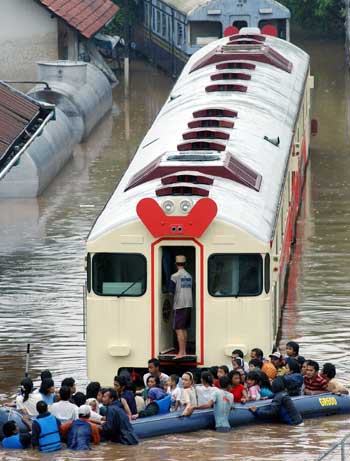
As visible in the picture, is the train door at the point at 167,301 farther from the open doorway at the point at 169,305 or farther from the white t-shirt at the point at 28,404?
the white t-shirt at the point at 28,404

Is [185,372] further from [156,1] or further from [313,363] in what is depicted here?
[156,1]

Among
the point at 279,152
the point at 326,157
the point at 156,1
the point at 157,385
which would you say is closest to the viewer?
the point at 157,385

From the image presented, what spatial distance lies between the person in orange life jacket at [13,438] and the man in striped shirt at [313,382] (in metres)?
4.04

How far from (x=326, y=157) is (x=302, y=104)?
258 inches

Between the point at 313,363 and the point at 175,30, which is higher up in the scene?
the point at 175,30

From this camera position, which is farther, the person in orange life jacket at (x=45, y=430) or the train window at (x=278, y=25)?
the train window at (x=278, y=25)

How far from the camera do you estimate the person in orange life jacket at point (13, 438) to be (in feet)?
68.5

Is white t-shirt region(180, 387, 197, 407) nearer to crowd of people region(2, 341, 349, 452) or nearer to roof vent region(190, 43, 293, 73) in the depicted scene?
crowd of people region(2, 341, 349, 452)

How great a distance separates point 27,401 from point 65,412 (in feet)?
2.29

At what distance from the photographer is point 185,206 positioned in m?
23.0

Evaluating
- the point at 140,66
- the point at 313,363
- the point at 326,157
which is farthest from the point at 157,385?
the point at 140,66

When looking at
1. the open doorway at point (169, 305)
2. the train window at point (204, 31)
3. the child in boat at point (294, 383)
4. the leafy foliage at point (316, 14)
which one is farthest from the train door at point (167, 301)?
the leafy foliage at point (316, 14)

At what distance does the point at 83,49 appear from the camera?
55625mm

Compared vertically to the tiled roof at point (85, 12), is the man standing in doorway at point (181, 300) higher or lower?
lower
